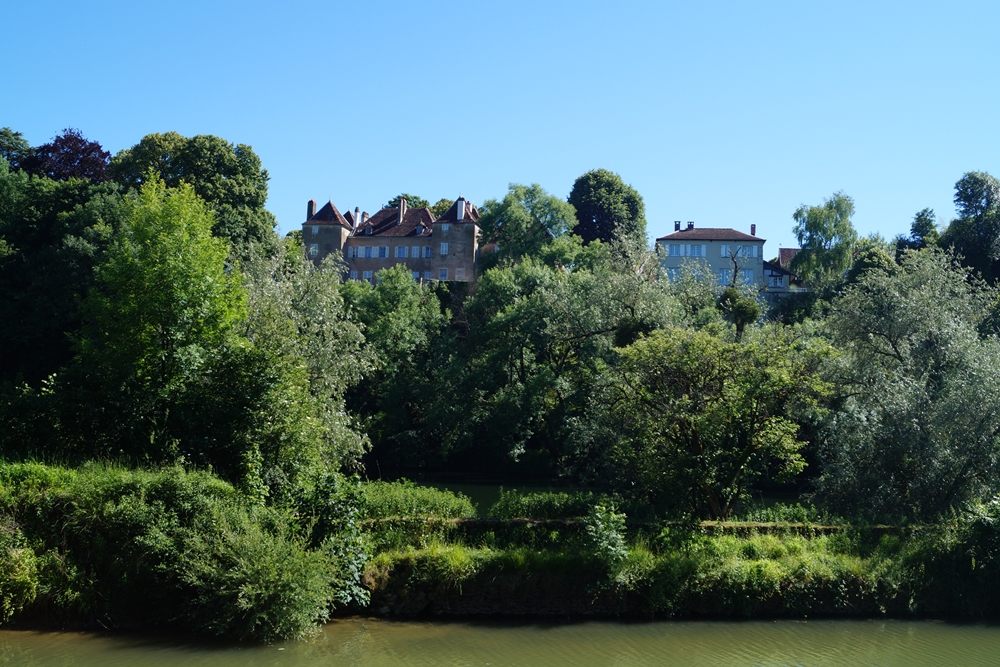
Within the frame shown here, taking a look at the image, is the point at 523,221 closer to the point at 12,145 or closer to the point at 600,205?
the point at 600,205

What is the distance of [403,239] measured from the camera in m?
83.9

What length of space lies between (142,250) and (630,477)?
14430 millimetres

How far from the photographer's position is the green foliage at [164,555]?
50.3 ft

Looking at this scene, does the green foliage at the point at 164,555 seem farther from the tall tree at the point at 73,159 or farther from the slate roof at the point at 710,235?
the slate roof at the point at 710,235

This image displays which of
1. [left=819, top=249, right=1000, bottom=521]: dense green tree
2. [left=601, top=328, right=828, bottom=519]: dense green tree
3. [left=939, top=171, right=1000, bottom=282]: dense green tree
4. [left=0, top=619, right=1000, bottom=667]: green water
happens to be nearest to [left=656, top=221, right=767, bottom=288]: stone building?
[left=939, top=171, right=1000, bottom=282]: dense green tree

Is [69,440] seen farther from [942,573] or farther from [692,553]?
[942,573]

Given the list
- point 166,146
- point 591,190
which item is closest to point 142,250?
point 166,146

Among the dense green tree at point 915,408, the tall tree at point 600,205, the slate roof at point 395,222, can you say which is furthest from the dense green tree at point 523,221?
the dense green tree at point 915,408

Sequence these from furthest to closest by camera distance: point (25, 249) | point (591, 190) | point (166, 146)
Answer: point (591, 190) → point (166, 146) → point (25, 249)

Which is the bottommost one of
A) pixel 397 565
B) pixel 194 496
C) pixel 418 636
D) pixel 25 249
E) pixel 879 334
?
pixel 418 636

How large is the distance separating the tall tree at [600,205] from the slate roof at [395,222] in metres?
15.4

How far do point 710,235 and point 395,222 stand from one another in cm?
3169

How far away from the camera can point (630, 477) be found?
72.8 ft

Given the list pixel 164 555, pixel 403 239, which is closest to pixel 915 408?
pixel 164 555
